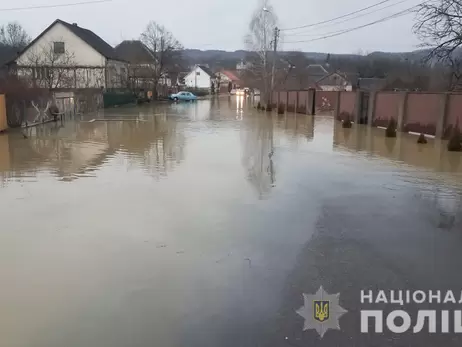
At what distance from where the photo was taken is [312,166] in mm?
11961

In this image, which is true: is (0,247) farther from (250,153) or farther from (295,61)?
(295,61)

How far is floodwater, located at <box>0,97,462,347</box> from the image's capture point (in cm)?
399

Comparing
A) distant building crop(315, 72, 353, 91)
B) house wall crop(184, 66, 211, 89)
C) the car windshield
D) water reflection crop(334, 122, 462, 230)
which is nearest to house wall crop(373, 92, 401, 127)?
water reflection crop(334, 122, 462, 230)

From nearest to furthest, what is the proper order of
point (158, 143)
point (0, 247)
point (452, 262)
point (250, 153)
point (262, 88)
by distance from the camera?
point (452, 262) < point (0, 247) < point (250, 153) < point (158, 143) < point (262, 88)

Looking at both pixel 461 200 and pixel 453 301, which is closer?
pixel 453 301

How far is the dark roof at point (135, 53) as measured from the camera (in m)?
62.1

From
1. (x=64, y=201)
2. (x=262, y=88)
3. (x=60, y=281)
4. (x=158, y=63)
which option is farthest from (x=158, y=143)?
(x=158, y=63)

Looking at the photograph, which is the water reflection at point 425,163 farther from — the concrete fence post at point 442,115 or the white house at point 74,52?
the white house at point 74,52

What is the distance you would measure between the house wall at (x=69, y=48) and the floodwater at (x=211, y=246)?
4211 cm

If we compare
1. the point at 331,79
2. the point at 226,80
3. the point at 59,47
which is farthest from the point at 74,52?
the point at 226,80

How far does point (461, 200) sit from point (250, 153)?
7.15 meters

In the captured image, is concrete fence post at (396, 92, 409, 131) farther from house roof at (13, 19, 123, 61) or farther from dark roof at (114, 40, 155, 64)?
dark roof at (114, 40, 155, 64)

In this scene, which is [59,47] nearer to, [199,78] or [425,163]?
[425,163]

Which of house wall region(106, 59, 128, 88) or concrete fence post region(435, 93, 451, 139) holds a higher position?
house wall region(106, 59, 128, 88)
